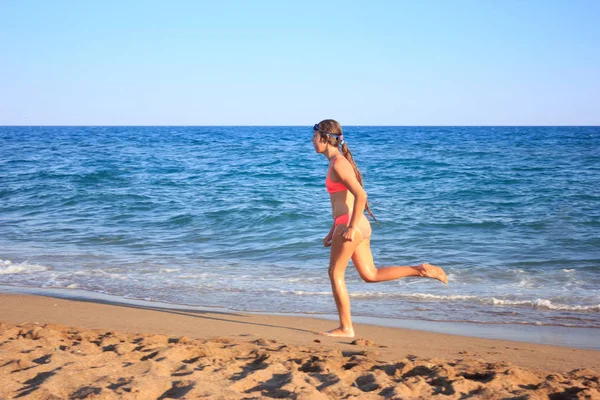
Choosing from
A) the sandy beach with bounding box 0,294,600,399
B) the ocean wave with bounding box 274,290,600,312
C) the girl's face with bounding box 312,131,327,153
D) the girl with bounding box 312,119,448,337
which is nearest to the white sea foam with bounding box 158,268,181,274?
the ocean wave with bounding box 274,290,600,312

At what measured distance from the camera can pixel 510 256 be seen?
845 centimetres

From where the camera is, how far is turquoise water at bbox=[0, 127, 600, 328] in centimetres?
645

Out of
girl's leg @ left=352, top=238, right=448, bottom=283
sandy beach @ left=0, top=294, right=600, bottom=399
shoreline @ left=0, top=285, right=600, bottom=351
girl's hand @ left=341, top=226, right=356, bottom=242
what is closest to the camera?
sandy beach @ left=0, top=294, right=600, bottom=399

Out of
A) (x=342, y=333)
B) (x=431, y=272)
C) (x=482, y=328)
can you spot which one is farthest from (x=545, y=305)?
(x=342, y=333)

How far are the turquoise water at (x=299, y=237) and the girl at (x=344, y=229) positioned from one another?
1056mm

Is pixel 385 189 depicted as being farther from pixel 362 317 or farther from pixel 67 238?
pixel 362 317

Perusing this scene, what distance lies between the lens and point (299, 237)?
10.1 meters

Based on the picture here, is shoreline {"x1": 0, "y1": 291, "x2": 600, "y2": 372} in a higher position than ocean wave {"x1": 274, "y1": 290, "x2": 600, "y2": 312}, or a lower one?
higher

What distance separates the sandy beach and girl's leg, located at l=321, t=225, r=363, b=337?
0.39ft

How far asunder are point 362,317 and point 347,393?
250 cm

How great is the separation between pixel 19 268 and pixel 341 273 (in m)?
5.00

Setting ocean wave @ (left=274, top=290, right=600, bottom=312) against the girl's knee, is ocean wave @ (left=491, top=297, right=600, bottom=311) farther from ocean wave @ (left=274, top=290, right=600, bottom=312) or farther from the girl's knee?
the girl's knee

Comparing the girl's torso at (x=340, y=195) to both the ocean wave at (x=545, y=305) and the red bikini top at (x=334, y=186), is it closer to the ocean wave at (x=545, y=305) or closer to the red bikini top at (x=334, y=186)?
the red bikini top at (x=334, y=186)

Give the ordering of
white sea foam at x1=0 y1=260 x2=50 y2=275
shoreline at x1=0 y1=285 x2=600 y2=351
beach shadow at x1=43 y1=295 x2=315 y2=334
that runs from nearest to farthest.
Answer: shoreline at x1=0 y1=285 x2=600 y2=351
beach shadow at x1=43 y1=295 x2=315 y2=334
white sea foam at x1=0 y1=260 x2=50 y2=275
